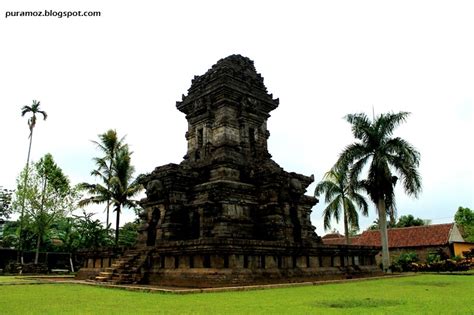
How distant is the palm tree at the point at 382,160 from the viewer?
76.4 ft

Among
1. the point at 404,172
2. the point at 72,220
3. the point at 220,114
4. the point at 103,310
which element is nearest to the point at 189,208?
the point at 220,114

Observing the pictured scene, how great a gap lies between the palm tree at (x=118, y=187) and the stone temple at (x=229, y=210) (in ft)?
35.0

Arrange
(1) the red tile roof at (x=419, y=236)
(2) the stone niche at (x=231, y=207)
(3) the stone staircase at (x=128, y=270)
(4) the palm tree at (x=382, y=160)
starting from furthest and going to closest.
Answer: (1) the red tile roof at (x=419, y=236) → (4) the palm tree at (x=382, y=160) → (3) the stone staircase at (x=128, y=270) → (2) the stone niche at (x=231, y=207)

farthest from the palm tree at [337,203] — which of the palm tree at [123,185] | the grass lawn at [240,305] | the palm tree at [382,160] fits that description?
the grass lawn at [240,305]

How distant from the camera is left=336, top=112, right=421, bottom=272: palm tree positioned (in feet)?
76.4

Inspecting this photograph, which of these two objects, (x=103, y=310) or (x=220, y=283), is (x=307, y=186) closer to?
(x=220, y=283)

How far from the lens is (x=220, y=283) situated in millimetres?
14336

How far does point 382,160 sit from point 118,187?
20.2m

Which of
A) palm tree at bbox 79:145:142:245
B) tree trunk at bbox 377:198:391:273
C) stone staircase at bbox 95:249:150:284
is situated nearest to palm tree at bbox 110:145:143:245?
palm tree at bbox 79:145:142:245

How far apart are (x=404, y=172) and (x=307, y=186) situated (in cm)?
570

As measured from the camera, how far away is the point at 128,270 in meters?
17.2

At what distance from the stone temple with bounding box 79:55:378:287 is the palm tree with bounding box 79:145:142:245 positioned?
35.0 feet

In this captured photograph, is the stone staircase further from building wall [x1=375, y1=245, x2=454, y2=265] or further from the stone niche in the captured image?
building wall [x1=375, y1=245, x2=454, y2=265]

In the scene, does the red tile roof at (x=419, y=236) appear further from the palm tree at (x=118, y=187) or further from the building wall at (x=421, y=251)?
the palm tree at (x=118, y=187)
